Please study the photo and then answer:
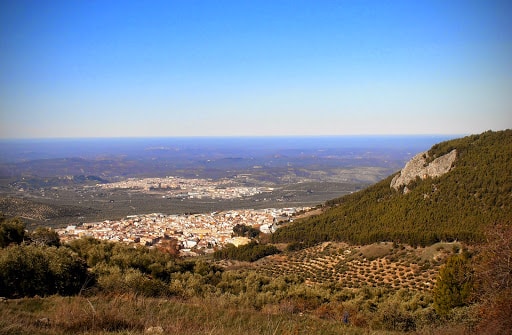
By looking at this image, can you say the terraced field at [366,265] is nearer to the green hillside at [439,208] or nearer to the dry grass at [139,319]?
the green hillside at [439,208]

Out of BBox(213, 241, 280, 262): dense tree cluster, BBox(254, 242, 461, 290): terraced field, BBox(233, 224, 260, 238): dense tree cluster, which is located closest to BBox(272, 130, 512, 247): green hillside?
BBox(254, 242, 461, 290): terraced field

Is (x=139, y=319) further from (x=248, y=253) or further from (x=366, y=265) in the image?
(x=248, y=253)

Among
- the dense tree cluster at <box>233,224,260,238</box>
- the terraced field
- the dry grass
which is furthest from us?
the dense tree cluster at <box>233,224,260,238</box>

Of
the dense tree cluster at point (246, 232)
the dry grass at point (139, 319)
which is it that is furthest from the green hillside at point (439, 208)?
the dry grass at point (139, 319)

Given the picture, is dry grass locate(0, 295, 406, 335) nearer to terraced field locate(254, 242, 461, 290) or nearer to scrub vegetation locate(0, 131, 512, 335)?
scrub vegetation locate(0, 131, 512, 335)

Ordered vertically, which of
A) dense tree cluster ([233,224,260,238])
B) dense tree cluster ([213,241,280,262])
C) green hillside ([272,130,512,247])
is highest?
green hillside ([272,130,512,247])

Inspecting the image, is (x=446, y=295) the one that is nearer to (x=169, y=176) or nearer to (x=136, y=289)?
(x=136, y=289)
